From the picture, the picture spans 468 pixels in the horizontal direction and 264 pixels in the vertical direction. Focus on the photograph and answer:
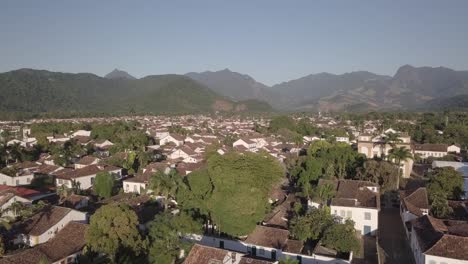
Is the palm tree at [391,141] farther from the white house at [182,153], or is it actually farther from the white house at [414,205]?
the white house at [182,153]

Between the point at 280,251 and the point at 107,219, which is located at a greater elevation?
the point at 107,219

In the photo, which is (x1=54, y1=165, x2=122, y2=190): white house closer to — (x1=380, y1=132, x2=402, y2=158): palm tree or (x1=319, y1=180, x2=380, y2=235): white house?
(x1=319, y1=180, x2=380, y2=235): white house

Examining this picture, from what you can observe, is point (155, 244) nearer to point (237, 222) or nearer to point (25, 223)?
point (237, 222)

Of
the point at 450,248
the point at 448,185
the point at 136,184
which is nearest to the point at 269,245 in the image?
the point at 450,248

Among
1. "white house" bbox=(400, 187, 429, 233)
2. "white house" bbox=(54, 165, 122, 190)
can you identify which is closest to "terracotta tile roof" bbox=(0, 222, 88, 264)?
"white house" bbox=(54, 165, 122, 190)

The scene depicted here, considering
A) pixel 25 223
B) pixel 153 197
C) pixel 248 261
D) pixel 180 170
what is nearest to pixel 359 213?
pixel 248 261

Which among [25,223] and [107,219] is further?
[25,223]

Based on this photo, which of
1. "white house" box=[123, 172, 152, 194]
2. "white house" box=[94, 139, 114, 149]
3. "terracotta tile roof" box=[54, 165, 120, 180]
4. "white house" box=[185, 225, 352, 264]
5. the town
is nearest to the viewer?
the town

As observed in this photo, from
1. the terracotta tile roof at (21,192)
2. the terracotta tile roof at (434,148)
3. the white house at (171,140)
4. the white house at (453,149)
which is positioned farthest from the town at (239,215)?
the white house at (171,140)
